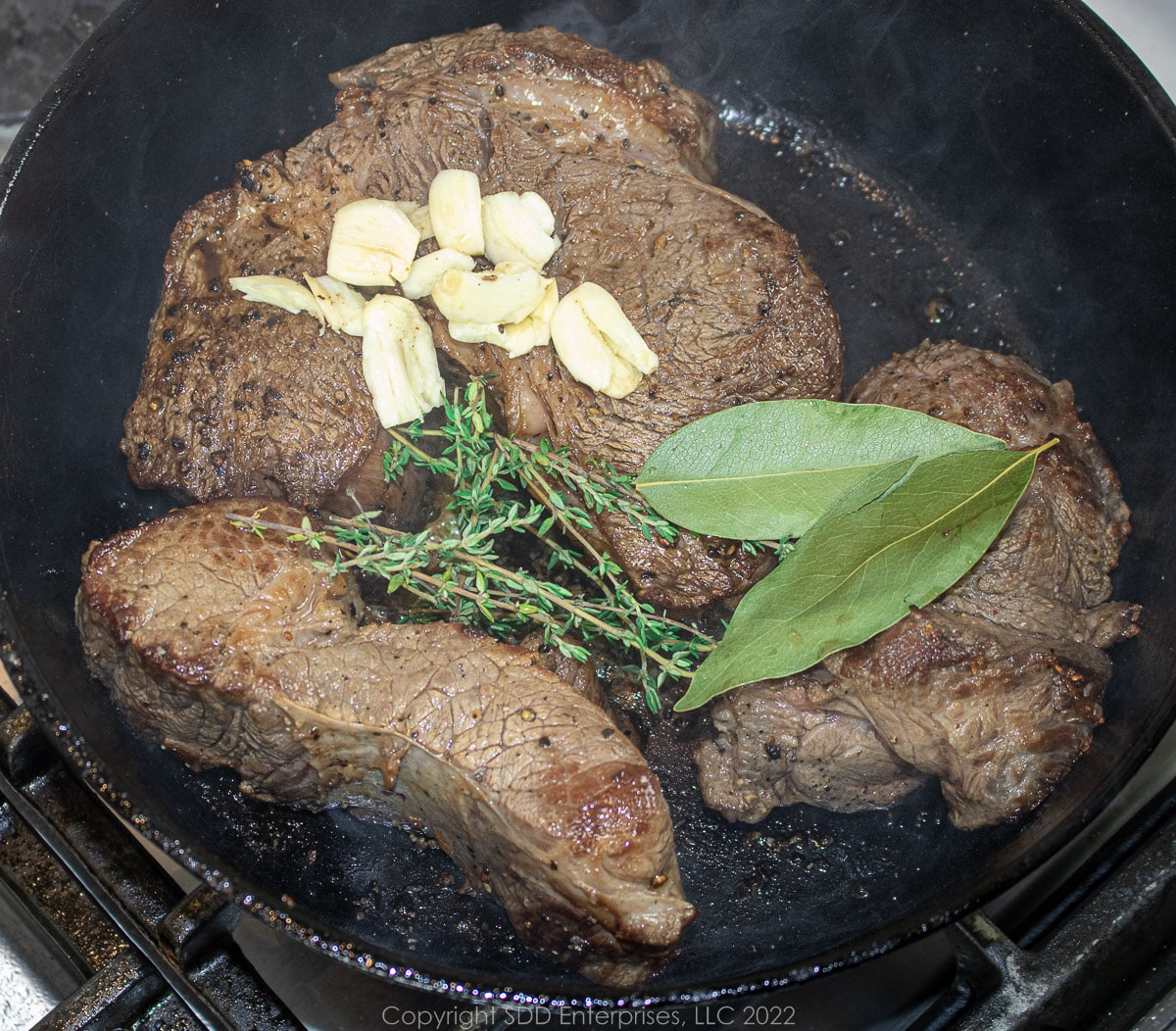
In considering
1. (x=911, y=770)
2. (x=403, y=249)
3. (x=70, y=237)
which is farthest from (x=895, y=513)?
(x=70, y=237)

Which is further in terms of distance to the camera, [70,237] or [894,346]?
[894,346]

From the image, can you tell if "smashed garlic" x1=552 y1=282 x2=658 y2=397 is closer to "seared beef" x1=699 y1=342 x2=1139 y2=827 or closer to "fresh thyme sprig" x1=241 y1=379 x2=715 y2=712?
"fresh thyme sprig" x1=241 y1=379 x2=715 y2=712

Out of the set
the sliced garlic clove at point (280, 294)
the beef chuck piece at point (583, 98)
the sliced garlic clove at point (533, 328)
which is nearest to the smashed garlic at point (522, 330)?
the sliced garlic clove at point (533, 328)

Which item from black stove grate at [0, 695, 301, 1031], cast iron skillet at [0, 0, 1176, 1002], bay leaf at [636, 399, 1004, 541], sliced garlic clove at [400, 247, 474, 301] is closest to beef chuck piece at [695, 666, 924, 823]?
cast iron skillet at [0, 0, 1176, 1002]

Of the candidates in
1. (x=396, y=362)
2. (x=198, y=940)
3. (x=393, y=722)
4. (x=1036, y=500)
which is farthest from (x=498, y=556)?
(x=1036, y=500)

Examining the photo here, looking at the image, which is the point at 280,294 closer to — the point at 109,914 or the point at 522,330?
the point at 522,330

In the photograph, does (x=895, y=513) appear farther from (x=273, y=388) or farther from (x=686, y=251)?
(x=273, y=388)
